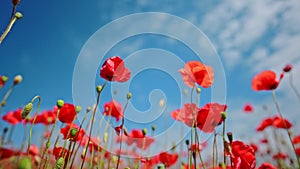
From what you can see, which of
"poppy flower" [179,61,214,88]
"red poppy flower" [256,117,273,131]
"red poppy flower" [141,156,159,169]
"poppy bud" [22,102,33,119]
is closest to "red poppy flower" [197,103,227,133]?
"poppy flower" [179,61,214,88]

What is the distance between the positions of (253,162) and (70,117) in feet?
3.74

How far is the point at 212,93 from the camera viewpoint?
164 cm

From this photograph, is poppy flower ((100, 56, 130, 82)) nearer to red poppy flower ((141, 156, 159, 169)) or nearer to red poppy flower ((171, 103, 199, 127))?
red poppy flower ((171, 103, 199, 127))

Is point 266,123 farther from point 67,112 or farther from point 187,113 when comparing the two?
point 67,112

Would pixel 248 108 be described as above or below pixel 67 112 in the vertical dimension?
above

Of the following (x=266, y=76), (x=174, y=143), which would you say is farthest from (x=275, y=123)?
(x=174, y=143)

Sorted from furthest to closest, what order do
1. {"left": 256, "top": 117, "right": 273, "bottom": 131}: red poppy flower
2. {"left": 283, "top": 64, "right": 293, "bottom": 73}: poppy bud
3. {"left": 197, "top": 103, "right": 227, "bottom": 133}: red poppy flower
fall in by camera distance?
{"left": 256, "top": 117, "right": 273, "bottom": 131}: red poppy flower
{"left": 283, "top": 64, "right": 293, "bottom": 73}: poppy bud
{"left": 197, "top": 103, "right": 227, "bottom": 133}: red poppy flower

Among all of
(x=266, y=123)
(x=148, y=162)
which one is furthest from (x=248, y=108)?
(x=148, y=162)

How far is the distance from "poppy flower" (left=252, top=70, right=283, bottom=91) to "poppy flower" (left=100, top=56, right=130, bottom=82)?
61.7 inches

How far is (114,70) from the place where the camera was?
1.48 meters

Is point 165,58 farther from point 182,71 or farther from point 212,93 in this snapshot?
point 212,93

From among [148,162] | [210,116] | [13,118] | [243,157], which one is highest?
[13,118]

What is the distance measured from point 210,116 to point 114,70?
2.20 feet

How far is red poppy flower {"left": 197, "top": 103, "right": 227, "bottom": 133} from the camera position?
54.7 inches
